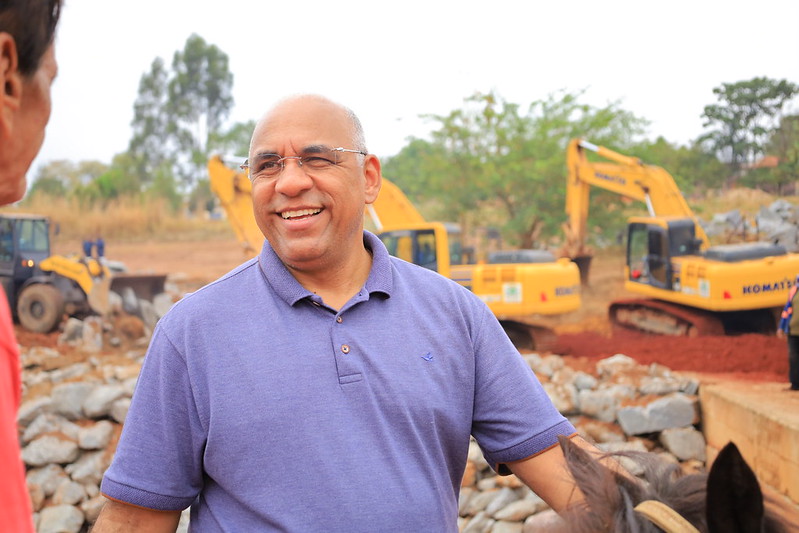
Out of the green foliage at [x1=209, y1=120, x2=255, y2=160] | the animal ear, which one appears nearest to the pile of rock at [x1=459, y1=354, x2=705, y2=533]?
the animal ear

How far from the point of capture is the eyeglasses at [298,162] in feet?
6.18

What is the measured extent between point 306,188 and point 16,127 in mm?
1044

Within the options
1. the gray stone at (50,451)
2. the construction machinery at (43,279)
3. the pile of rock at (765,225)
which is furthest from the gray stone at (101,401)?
the pile of rock at (765,225)

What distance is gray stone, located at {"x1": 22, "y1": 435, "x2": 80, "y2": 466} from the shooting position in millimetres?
7215

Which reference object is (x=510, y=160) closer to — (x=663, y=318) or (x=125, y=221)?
(x=663, y=318)

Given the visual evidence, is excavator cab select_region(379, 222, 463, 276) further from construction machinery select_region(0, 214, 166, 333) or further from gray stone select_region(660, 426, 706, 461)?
construction machinery select_region(0, 214, 166, 333)

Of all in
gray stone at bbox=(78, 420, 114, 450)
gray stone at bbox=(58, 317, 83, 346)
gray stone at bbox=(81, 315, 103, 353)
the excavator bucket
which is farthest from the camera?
the excavator bucket

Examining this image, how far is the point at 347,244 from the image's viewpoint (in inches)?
76.6

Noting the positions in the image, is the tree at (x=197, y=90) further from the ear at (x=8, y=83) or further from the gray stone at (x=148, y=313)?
the ear at (x=8, y=83)

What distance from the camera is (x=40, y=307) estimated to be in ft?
39.8

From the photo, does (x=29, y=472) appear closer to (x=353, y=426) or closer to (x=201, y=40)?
(x=353, y=426)

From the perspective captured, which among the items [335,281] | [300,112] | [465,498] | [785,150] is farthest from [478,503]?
[785,150]

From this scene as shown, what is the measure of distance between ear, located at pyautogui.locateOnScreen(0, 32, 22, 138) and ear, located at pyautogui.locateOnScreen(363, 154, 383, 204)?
51.3 inches

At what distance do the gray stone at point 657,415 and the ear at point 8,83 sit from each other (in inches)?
282
